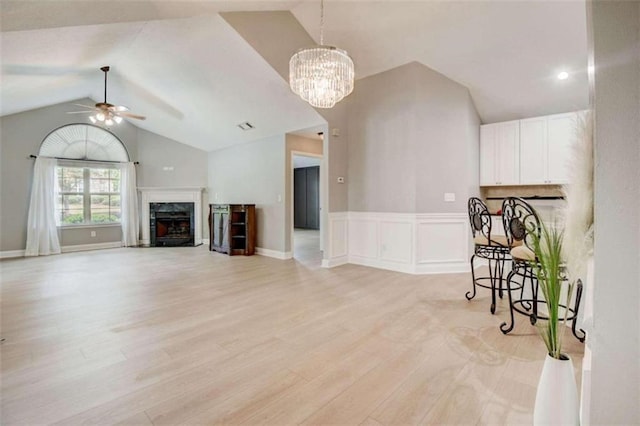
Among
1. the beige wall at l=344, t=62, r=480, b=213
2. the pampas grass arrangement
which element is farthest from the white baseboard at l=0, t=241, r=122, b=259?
the pampas grass arrangement

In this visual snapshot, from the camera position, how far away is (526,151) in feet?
16.2

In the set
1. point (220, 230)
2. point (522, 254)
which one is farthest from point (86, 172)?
point (522, 254)

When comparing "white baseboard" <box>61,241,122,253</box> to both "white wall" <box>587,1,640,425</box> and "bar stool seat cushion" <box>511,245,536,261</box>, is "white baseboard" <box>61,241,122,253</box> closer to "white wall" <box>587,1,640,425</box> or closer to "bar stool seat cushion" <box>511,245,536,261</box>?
"bar stool seat cushion" <box>511,245,536,261</box>

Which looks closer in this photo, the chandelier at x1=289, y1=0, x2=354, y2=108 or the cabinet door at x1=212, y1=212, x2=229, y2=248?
the chandelier at x1=289, y1=0, x2=354, y2=108

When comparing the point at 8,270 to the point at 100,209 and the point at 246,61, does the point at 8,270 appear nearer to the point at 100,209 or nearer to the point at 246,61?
the point at 100,209

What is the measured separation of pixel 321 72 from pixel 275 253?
3804mm

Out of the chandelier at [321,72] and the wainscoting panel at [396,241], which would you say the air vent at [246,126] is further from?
the wainscoting panel at [396,241]

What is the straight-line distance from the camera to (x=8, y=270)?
4809 millimetres

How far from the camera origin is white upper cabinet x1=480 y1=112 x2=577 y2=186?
467cm

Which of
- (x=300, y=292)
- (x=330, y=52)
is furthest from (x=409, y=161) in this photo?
(x=300, y=292)

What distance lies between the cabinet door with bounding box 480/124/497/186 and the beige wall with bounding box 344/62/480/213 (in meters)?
0.46

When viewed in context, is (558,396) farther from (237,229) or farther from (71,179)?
(71,179)

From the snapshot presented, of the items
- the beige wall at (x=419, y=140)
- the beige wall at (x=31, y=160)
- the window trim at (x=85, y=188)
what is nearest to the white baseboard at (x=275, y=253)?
the beige wall at (x=419, y=140)

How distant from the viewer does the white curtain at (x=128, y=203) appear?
7.31m
